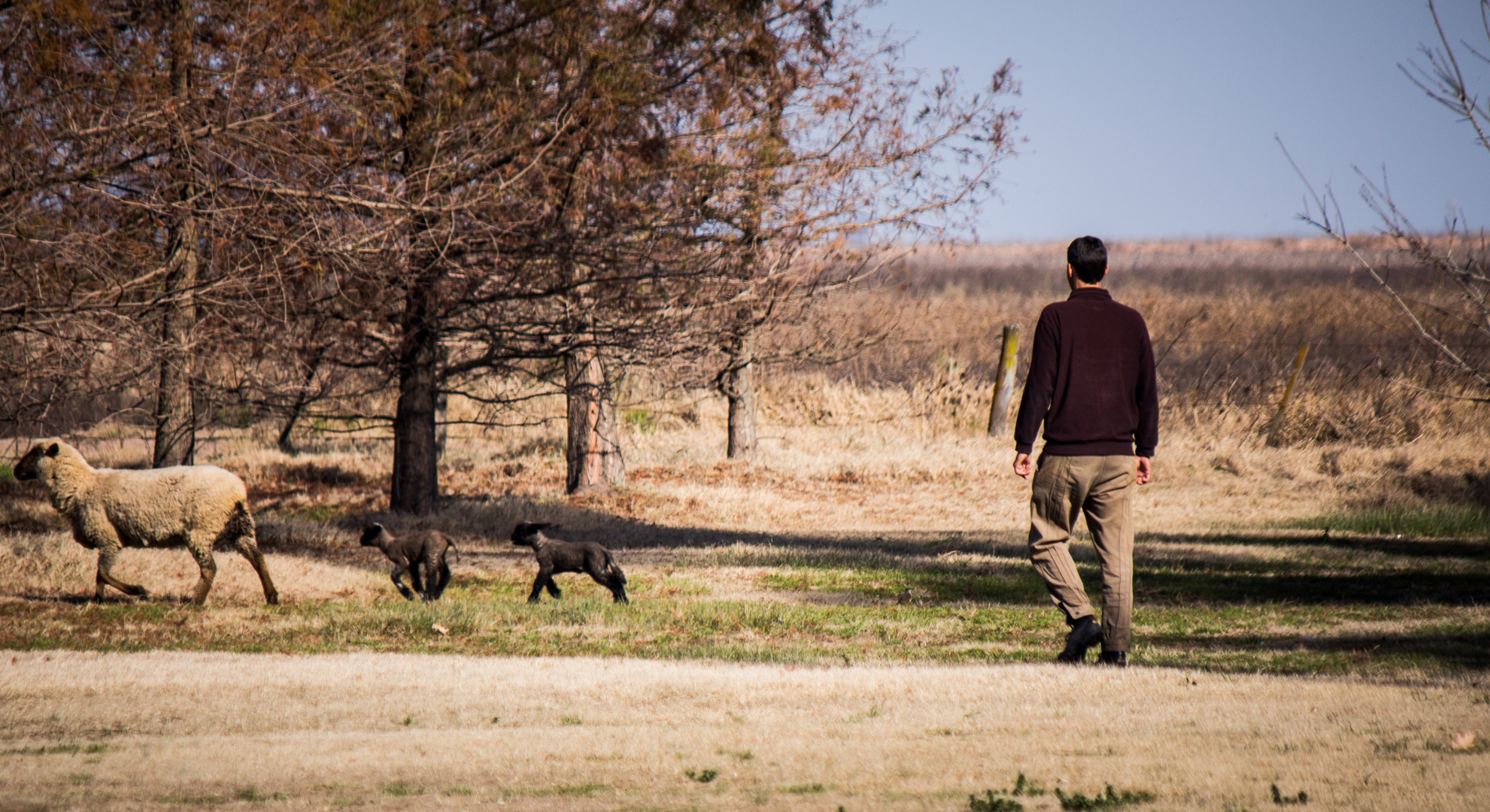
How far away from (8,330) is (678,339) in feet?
23.2

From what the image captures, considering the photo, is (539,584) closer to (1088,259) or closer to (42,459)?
(42,459)

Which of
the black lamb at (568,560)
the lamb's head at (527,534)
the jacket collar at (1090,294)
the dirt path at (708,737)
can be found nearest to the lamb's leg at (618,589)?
the black lamb at (568,560)

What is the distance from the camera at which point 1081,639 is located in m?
6.53

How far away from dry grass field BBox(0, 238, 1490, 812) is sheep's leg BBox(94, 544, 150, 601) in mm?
185

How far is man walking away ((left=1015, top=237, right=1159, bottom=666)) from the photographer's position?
620 cm

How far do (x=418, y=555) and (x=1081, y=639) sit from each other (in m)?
5.98

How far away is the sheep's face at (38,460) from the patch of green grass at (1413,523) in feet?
50.7

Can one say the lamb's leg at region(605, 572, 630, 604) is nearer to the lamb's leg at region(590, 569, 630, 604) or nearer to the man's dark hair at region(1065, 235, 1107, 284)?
the lamb's leg at region(590, 569, 630, 604)

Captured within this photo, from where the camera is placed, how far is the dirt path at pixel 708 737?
13.7 feet

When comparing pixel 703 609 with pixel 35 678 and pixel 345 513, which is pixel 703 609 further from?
pixel 345 513

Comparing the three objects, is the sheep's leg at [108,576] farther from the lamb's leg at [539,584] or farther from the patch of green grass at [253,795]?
the patch of green grass at [253,795]

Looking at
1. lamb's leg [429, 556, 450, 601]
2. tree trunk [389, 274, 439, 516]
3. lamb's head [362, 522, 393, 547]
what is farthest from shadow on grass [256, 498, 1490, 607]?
lamb's leg [429, 556, 450, 601]

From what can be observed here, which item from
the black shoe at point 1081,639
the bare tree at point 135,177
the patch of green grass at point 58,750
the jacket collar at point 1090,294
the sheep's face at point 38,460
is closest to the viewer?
the patch of green grass at point 58,750

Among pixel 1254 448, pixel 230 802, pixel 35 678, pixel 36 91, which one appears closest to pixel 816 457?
pixel 1254 448
